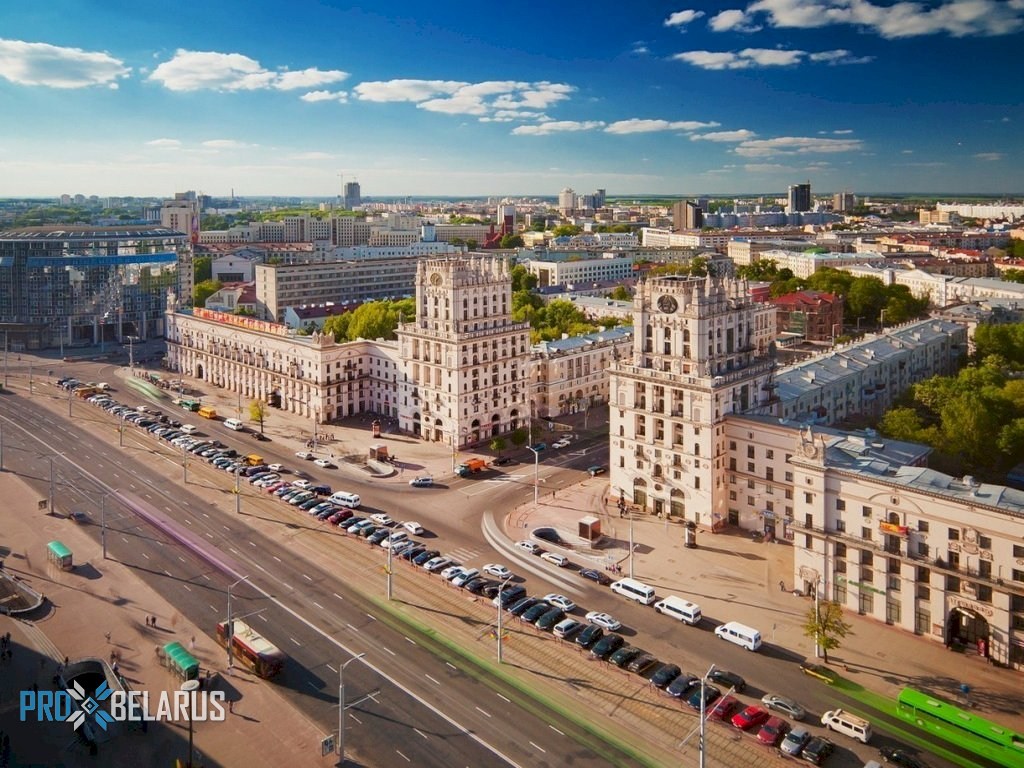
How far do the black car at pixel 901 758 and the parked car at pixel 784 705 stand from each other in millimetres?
4965

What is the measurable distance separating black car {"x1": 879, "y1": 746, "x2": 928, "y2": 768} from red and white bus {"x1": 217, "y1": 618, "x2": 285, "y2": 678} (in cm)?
3751

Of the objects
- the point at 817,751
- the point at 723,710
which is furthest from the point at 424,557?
the point at 817,751

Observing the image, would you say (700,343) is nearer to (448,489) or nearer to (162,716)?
(448,489)

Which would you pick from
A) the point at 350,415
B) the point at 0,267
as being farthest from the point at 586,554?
the point at 0,267

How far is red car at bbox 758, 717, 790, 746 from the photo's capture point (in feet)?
157

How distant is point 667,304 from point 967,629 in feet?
129

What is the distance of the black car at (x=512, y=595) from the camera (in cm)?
6540

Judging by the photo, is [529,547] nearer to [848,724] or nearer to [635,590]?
[635,590]

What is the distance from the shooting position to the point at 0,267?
194 meters

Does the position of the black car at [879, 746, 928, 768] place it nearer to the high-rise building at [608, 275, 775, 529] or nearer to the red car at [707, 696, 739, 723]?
the red car at [707, 696, 739, 723]

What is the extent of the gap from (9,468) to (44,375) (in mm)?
67162

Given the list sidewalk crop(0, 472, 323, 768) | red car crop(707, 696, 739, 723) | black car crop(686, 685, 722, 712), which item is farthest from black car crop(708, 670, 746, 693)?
sidewalk crop(0, 472, 323, 768)

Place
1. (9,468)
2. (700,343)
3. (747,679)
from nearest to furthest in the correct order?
(747,679) < (700,343) < (9,468)

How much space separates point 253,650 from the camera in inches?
2188
